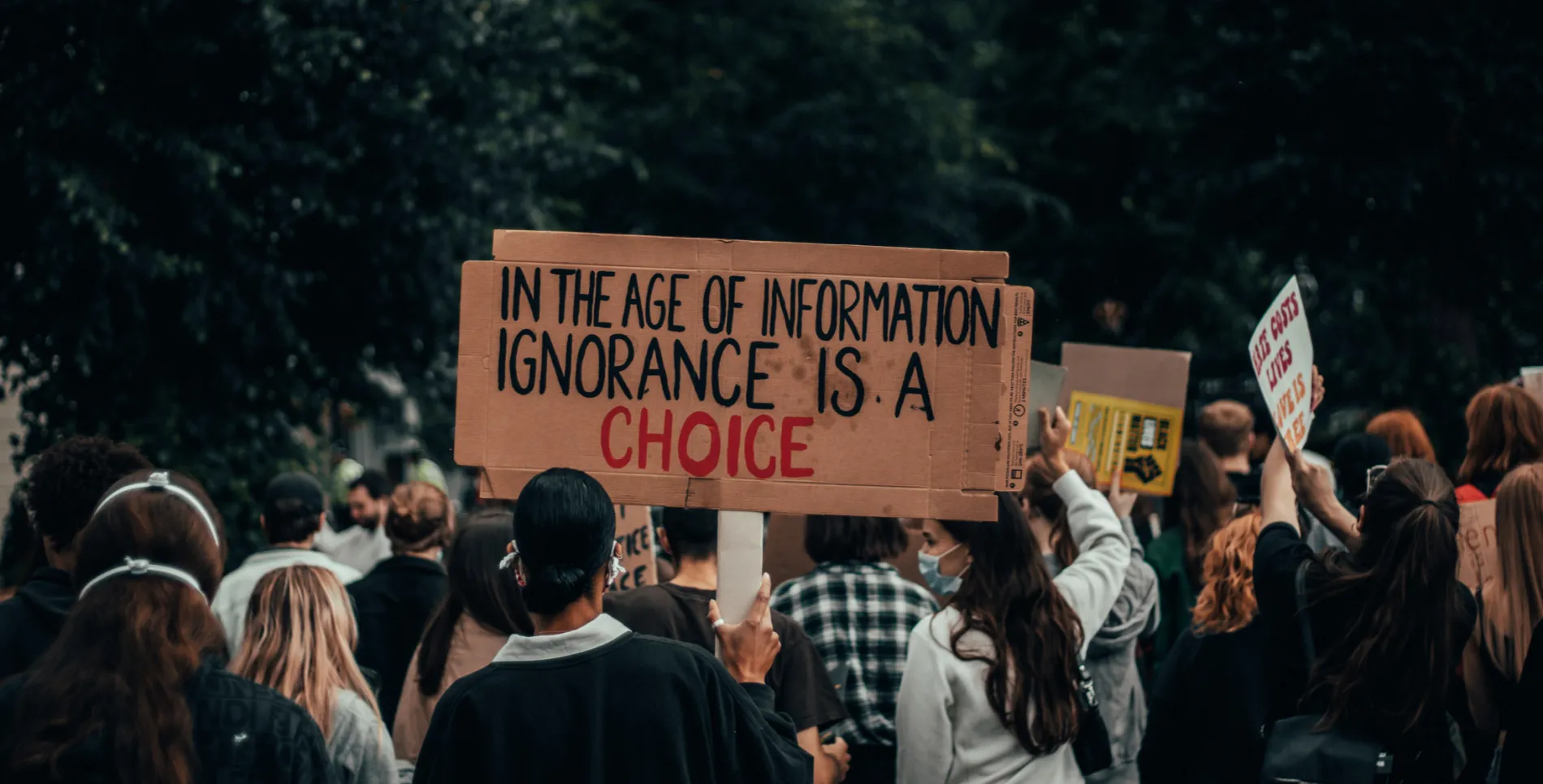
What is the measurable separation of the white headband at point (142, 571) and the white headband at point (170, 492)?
0.40 feet

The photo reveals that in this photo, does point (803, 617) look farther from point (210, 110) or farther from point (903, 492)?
point (210, 110)

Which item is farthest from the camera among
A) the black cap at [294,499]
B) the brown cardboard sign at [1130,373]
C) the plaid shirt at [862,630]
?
the brown cardboard sign at [1130,373]

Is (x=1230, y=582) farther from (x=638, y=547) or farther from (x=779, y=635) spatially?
(x=638, y=547)

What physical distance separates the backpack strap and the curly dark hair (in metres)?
3.18

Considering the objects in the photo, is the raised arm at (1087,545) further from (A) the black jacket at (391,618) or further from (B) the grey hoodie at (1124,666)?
(A) the black jacket at (391,618)

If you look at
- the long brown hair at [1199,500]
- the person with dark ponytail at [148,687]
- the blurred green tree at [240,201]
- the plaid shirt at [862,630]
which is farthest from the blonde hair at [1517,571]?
the blurred green tree at [240,201]

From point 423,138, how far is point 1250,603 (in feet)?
25.5

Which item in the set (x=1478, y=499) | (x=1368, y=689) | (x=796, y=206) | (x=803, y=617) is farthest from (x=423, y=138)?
(x=796, y=206)

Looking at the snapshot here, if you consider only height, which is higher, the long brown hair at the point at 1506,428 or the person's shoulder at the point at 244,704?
the long brown hair at the point at 1506,428

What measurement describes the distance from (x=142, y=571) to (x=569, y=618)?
2.69 ft

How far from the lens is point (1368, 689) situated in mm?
4043

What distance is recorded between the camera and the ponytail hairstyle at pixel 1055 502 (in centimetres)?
550

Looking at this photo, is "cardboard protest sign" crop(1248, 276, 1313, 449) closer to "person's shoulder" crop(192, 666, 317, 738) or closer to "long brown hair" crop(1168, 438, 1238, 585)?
"long brown hair" crop(1168, 438, 1238, 585)

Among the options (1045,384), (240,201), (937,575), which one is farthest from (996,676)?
(240,201)
